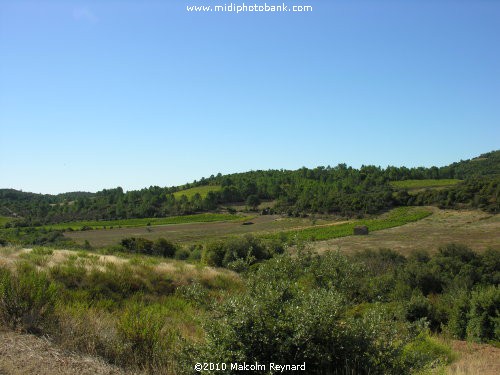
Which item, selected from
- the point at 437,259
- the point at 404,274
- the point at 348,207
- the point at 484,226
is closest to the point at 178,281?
the point at 404,274

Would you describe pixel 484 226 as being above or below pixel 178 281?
below

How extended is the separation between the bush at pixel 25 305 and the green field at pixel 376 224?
63390mm

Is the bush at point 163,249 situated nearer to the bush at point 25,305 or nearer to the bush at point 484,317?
the bush at point 484,317

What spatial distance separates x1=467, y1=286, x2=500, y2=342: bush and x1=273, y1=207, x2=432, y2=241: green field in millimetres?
49471

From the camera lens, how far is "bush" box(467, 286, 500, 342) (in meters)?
17.1

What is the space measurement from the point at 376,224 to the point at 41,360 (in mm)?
91665

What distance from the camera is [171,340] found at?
5.54 metres

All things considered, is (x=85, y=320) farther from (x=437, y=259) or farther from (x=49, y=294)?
(x=437, y=259)

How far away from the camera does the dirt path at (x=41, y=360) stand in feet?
14.2

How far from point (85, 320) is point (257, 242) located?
3105 cm

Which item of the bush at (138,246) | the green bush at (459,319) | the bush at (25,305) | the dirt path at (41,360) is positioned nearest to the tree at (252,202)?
the bush at (138,246)

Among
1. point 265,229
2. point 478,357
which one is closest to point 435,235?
point 265,229

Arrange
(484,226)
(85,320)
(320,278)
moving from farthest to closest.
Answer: (484,226) < (320,278) < (85,320)

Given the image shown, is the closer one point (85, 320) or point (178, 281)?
point (85, 320)
